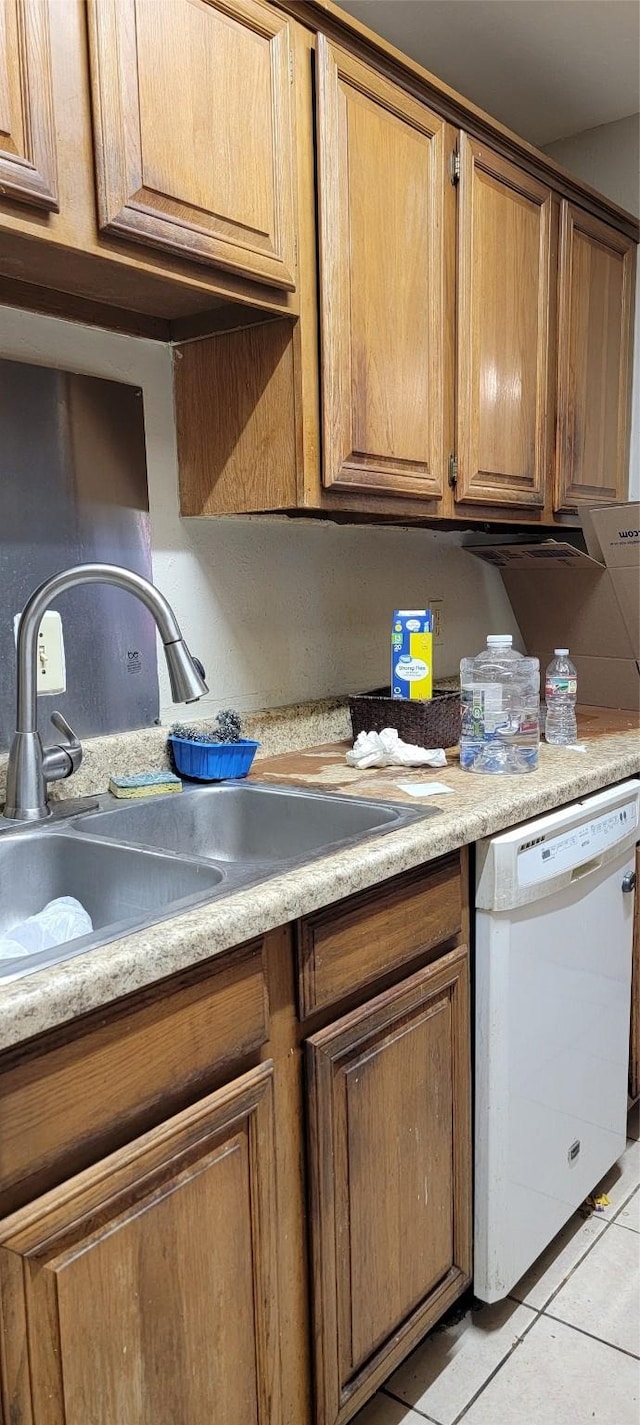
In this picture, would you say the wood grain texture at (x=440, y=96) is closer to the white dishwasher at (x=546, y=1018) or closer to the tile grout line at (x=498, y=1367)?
the white dishwasher at (x=546, y=1018)

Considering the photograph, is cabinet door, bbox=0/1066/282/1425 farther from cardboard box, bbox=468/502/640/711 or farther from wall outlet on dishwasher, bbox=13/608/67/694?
cardboard box, bbox=468/502/640/711

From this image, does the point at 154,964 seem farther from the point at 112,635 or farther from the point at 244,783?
the point at 112,635

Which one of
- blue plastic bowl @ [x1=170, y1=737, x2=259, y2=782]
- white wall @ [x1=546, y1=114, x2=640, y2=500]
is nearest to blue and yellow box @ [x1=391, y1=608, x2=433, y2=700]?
blue plastic bowl @ [x1=170, y1=737, x2=259, y2=782]

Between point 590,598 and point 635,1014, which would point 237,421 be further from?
point 635,1014

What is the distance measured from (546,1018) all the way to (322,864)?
64 cm

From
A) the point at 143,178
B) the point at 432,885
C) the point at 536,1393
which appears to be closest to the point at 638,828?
the point at 432,885

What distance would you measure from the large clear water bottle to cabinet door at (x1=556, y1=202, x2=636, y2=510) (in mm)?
677

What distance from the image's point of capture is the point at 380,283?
1.63m

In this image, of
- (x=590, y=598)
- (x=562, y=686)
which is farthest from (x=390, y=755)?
(x=590, y=598)

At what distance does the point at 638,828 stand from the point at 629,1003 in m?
0.37

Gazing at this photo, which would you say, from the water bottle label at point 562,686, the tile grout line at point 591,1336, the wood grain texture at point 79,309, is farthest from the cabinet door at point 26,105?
the tile grout line at point 591,1336

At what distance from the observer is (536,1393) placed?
4.62 ft

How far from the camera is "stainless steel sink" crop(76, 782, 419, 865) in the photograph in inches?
56.2

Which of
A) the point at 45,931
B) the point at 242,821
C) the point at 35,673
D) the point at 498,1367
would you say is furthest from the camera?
the point at 242,821
